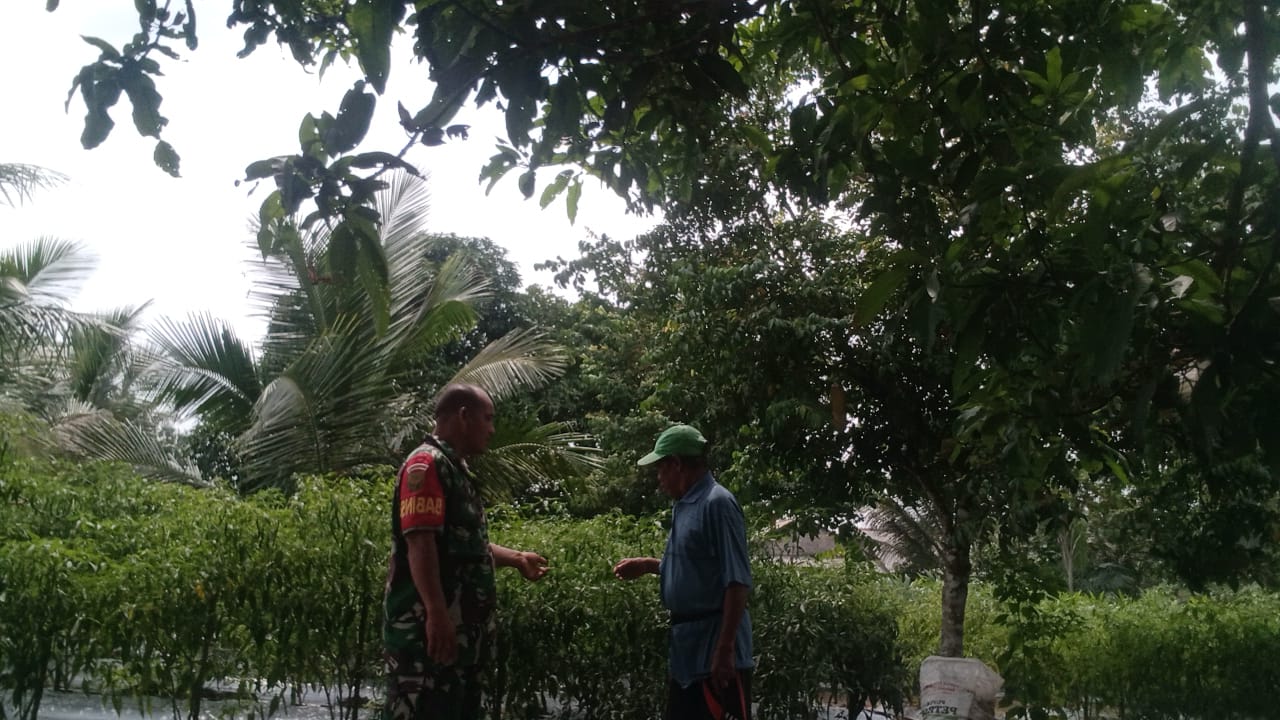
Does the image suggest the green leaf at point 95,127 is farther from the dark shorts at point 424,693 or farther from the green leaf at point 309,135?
the dark shorts at point 424,693

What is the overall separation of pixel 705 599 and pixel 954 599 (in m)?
3.03

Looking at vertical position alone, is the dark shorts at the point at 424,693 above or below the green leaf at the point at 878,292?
below

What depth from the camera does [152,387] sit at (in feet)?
34.1

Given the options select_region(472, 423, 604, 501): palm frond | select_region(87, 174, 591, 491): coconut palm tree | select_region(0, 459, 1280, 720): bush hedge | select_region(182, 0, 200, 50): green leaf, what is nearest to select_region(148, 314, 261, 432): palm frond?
select_region(87, 174, 591, 491): coconut palm tree

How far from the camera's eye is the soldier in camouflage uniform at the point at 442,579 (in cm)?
319

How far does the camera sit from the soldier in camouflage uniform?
3.19 meters

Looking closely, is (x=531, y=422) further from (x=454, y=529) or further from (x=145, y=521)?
(x=454, y=529)

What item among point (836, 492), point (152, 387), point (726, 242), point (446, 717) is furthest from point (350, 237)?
point (152, 387)

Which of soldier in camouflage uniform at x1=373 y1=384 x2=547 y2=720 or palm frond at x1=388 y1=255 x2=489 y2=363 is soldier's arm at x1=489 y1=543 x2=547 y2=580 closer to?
soldier in camouflage uniform at x1=373 y1=384 x2=547 y2=720

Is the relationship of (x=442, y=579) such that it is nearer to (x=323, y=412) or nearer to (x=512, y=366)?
(x=323, y=412)

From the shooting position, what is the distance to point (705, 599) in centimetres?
353

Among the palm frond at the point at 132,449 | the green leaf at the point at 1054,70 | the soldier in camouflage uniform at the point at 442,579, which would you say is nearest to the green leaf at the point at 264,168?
the soldier in camouflage uniform at the point at 442,579

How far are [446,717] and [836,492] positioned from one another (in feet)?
12.0

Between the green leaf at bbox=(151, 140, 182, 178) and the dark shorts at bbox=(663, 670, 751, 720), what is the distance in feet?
7.26
